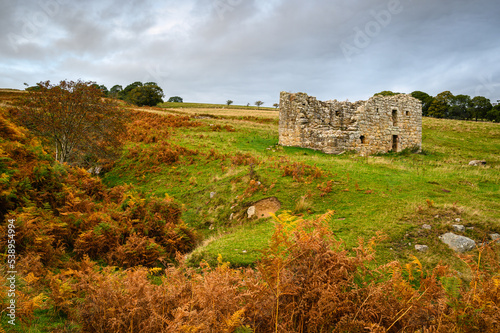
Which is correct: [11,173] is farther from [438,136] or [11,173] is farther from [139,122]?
[438,136]

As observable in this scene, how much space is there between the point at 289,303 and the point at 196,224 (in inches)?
355

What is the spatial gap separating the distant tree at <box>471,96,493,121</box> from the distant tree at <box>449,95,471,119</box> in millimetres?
1131

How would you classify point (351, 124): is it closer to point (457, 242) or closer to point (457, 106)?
point (457, 242)

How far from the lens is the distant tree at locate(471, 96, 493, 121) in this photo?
75312 millimetres

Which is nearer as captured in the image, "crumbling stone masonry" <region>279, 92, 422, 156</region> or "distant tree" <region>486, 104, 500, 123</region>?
"crumbling stone masonry" <region>279, 92, 422, 156</region>

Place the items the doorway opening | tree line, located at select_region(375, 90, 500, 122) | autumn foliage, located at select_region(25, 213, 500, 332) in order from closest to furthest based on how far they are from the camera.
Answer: autumn foliage, located at select_region(25, 213, 500, 332) < the doorway opening < tree line, located at select_region(375, 90, 500, 122)

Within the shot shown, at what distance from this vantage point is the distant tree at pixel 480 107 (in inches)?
2965

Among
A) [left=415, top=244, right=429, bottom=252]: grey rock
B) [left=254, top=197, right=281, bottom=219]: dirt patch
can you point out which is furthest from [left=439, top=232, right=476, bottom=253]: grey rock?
[left=254, top=197, right=281, bottom=219]: dirt patch

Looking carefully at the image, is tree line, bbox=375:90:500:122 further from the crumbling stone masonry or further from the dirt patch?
the dirt patch

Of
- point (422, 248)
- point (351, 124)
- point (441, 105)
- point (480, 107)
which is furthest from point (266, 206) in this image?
point (480, 107)

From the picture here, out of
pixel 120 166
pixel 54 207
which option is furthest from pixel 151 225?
pixel 120 166

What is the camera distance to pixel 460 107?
7775 centimetres

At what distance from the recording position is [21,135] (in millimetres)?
10234

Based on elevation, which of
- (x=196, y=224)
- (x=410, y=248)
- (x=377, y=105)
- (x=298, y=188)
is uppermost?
(x=377, y=105)
